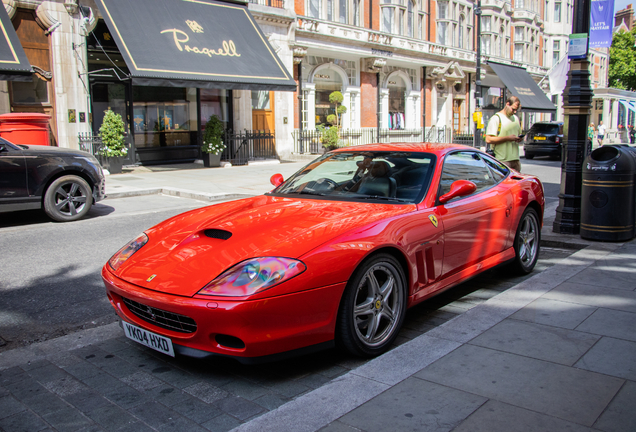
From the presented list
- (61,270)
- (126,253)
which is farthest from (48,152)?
(126,253)

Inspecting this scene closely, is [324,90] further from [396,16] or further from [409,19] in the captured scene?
[409,19]

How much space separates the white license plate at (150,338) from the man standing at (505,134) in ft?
21.6

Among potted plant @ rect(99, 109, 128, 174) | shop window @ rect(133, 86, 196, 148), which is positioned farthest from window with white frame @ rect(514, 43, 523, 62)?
potted plant @ rect(99, 109, 128, 174)

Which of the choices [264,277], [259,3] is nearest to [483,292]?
[264,277]

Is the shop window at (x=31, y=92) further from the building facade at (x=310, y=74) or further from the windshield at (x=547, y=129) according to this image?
the windshield at (x=547, y=129)

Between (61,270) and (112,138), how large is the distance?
35.5 ft

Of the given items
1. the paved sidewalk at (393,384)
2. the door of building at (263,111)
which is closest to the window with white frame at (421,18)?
the door of building at (263,111)

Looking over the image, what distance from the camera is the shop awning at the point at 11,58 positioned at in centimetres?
1330

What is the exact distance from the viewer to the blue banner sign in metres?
8.75

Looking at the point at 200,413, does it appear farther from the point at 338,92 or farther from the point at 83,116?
the point at 338,92

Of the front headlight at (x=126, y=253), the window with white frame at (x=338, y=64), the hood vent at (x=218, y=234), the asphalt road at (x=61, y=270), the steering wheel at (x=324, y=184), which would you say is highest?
the window with white frame at (x=338, y=64)

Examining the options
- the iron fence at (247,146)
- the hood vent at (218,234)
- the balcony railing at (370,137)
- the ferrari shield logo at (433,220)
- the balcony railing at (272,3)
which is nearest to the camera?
the hood vent at (218,234)

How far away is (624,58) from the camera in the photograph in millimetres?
59188

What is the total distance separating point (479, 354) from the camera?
3295mm
